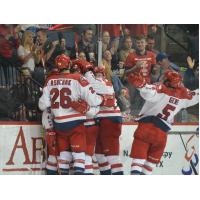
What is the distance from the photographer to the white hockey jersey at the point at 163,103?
16.3 ft

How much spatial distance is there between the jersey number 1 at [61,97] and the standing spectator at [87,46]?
33cm

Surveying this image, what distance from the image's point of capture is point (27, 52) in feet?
16.1

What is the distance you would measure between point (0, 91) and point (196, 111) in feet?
5.66

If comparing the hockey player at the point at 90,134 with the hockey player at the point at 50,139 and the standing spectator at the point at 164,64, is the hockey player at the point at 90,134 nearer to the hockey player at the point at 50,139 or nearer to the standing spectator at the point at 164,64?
the hockey player at the point at 50,139

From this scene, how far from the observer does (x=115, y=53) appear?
499 centimetres

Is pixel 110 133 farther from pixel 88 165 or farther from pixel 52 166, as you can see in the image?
pixel 52 166

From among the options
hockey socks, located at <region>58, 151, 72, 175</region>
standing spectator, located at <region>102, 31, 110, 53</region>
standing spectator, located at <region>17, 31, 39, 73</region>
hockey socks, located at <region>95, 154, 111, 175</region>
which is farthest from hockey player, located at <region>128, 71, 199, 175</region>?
standing spectator, located at <region>17, 31, 39, 73</region>

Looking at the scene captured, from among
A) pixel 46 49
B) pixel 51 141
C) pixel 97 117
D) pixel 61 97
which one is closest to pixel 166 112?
pixel 97 117

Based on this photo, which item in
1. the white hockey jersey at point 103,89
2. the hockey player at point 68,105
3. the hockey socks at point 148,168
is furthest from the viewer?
the hockey socks at point 148,168

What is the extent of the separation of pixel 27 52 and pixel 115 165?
1251mm

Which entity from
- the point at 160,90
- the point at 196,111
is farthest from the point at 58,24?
the point at 196,111

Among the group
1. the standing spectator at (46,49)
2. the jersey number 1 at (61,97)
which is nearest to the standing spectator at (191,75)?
the jersey number 1 at (61,97)

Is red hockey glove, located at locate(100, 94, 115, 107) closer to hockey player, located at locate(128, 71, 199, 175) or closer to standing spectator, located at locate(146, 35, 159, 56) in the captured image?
hockey player, located at locate(128, 71, 199, 175)
